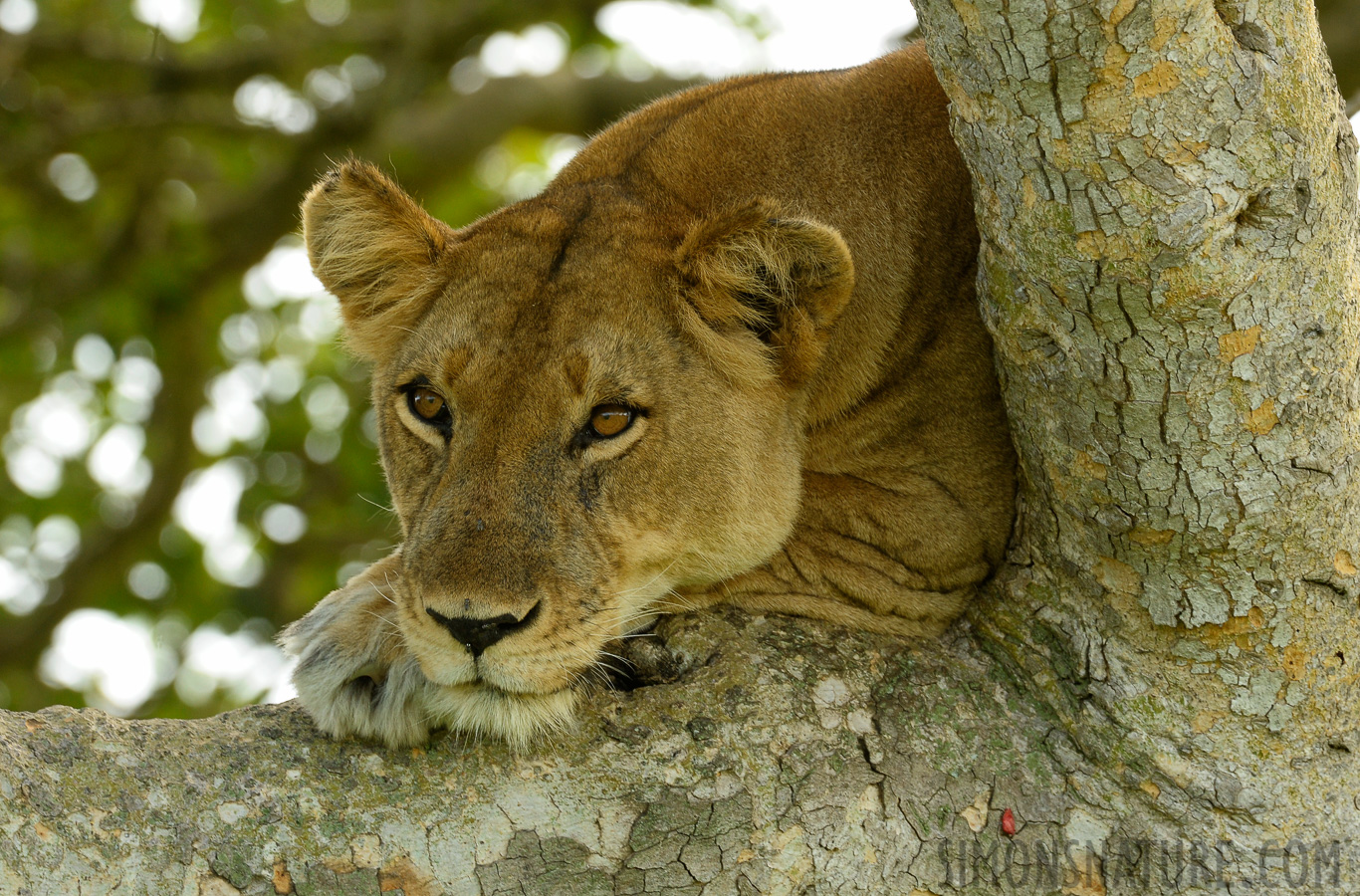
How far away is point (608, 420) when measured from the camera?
3760mm

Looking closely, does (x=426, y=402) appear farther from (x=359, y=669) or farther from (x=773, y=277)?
(x=773, y=277)

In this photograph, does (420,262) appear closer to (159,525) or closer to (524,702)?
(524,702)

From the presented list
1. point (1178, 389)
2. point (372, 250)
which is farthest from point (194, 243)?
point (1178, 389)

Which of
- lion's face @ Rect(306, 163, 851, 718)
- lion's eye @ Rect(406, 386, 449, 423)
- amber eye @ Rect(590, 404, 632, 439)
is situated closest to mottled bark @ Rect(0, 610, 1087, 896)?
lion's face @ Rect(306, 163, 851, 718)

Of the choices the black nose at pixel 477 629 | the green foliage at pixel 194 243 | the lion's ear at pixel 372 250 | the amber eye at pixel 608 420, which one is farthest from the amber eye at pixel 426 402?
the green foliage at pixel 194 243

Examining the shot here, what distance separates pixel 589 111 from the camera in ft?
28.4

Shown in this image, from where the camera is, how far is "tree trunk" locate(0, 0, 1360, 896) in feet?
8.96

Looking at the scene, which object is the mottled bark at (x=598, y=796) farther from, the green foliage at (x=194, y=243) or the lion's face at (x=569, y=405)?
the green foliage at (x=194, y=243)

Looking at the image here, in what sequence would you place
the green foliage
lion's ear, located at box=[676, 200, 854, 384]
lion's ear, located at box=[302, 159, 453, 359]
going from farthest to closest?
the green foliage → lion's ear, located at box=[302, 159, 453, 359] → lion's ear, located at box=[676, 200, 854, 384]

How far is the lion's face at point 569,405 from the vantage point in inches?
136

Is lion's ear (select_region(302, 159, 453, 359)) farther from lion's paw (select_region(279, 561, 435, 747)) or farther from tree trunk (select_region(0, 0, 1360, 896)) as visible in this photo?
tree trunk (select_region(0, 0, 1360, 896))

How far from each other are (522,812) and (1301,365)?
2.14 metres

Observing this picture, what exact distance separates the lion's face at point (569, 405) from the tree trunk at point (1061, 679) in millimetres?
312

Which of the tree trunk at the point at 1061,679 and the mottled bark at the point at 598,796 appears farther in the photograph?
the mottled bark at the point at 598,796
